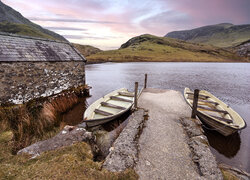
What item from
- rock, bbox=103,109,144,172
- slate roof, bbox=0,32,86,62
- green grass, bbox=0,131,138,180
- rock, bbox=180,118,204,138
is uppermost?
slate roof, bbox=0,32,86,62

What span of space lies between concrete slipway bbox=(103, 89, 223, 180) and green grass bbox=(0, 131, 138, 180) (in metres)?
0.43

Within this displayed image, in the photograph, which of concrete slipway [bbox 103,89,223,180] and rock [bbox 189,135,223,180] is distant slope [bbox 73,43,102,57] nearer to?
concrete slipway [bbox 103,89,223,180]

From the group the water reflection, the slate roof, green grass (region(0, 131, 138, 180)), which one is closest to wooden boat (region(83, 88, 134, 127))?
green grass (region(0, 131, 138, 180))

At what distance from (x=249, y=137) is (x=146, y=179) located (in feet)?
27.5

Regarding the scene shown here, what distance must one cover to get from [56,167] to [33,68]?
30.6 feet

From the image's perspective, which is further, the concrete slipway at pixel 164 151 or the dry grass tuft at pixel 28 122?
the dry grass tuft at pixel 28 122

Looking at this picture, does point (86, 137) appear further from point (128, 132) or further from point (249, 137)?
point (249, 137)

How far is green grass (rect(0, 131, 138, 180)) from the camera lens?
3.09 m

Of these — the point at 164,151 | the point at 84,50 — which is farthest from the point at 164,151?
the point at 84,50

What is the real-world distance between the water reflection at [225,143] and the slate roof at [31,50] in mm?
13824

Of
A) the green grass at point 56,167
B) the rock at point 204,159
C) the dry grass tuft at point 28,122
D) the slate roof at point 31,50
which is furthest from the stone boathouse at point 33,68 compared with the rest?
the rock at point 204,159

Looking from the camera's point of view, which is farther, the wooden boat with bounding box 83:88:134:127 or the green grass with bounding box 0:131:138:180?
the wooden boat with bounding box 83:88:134:127

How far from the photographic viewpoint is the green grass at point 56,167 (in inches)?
121

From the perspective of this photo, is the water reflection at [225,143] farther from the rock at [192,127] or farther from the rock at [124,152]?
the rock at [124,152]
